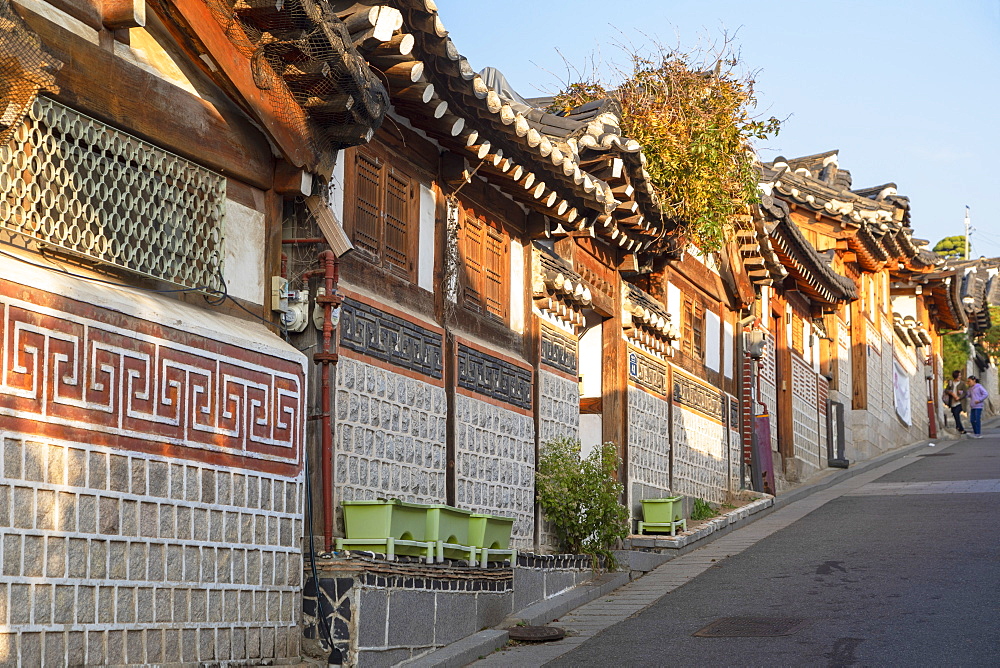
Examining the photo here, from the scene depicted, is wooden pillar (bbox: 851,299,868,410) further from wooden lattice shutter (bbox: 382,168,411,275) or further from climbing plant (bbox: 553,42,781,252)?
wooden lattice shutter (bbox: 382,168,411,275)

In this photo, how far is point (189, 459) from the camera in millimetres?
8023

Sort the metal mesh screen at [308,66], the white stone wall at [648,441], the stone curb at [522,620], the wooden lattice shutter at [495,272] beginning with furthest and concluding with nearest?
the white stone wall at [648,441] → the wooden lattice shutter at [495,272] → the stone curb at [522,620] → the metal mesh screen at [308,66]

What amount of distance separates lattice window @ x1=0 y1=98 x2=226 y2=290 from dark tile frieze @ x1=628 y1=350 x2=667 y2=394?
955 centimetres

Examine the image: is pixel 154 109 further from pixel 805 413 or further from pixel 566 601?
pixel 805 413

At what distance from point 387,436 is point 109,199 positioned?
3541 millimetres

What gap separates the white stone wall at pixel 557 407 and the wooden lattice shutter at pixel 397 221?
3.51 m

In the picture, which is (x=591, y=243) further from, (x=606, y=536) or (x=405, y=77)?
(x=405, y=77)

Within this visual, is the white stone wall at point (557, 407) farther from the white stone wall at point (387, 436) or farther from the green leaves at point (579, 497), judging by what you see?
the white stone wall at point (387, 436)

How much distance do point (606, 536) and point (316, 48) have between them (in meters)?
7.87

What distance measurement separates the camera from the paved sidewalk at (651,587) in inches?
435

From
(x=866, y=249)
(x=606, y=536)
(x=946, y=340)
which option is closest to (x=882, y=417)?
(x=866, y=249)

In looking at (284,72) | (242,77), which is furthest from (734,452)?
(242,77)

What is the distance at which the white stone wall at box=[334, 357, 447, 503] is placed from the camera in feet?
32.1

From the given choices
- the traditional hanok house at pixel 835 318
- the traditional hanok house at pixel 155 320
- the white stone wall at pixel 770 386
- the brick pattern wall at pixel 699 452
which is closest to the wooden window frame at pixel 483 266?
the traditional hanok house at pixel 155 320
